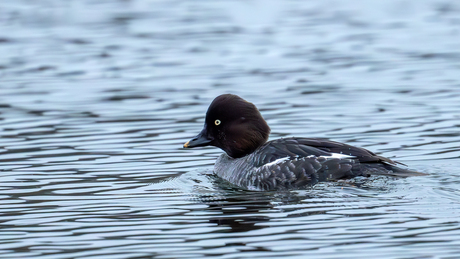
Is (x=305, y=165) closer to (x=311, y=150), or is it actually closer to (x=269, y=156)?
(x=311, y=150)

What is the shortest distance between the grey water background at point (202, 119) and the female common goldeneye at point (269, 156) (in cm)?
20

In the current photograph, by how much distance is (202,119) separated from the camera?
1312 cm

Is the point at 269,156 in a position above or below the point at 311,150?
below

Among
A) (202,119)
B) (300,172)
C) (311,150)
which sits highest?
A: (311,150)

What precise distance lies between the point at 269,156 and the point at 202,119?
3.77 metres

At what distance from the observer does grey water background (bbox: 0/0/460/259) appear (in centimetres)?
723

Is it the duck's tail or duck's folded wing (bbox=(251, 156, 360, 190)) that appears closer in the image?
the duck's tail

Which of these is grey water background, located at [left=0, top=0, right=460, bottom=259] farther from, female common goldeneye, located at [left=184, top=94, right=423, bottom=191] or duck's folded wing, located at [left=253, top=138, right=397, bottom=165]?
duck's folded wing, located at [left=253, top=138, right=397, bottom=165]

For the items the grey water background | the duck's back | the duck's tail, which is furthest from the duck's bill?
the duck's tail

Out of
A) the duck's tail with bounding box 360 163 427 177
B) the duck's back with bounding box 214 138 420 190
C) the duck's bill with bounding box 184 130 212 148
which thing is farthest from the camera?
the duck's bill with bounding box 184 130 212 148

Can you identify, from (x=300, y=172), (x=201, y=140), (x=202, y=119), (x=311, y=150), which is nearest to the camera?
(x=300, y=172)

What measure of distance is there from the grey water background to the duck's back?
175mm

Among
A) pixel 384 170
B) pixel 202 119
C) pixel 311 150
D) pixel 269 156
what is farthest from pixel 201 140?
pixel 202 119

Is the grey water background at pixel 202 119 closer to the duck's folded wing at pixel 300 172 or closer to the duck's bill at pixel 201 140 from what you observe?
the duck's folded wing at pixel 300 172
